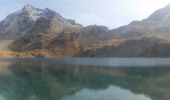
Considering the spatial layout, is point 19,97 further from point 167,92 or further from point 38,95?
point 167,92

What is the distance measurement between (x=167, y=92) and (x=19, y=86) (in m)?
33.6

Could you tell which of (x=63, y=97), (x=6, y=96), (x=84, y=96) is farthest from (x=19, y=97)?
(x=84, y=96)

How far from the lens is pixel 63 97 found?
49.1 metres

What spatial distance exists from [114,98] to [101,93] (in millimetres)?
5947

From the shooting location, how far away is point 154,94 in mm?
48000

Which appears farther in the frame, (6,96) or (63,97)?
(6,96)

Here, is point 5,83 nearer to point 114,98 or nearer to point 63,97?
point 63,97

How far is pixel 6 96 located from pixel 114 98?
20562 millimetres

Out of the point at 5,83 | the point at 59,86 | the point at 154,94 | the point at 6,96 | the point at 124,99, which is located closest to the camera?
the point at 124,99

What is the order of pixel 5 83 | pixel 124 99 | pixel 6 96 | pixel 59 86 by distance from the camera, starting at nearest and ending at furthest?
pixel 124 99, pixel 6 96, pixel 59 86, pixel 5 83

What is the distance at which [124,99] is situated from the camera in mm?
44281

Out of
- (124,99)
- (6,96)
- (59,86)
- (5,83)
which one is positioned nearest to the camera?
(124,99)

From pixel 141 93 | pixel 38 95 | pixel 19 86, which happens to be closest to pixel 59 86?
pixel 19 86

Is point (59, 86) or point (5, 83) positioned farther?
point (5, 83)
